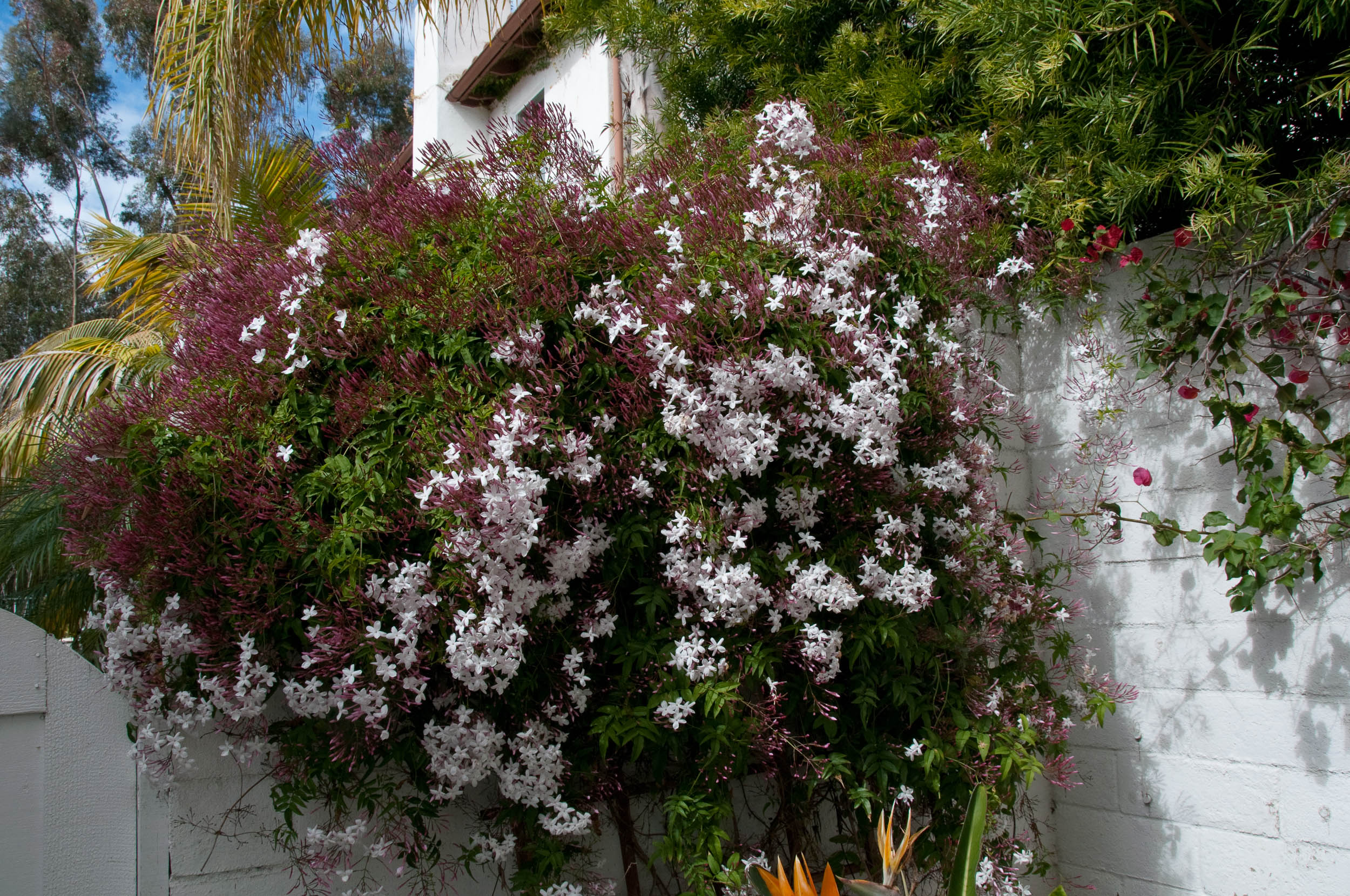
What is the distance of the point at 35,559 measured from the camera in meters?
3.60

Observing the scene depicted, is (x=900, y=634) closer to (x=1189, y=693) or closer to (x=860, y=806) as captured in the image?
(x=860, y=806)

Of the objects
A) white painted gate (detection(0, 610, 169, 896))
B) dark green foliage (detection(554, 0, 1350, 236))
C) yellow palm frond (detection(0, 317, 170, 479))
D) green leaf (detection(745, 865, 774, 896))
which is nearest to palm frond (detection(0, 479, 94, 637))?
white painted gate (detection(0, 610, 169, 896))

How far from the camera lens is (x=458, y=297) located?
2207 millimetres

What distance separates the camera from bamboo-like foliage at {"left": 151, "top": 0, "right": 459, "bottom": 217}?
390 centimetres

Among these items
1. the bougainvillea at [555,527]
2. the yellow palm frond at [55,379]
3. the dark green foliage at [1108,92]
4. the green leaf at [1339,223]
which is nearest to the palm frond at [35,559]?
the bougainvillea at [555,527]

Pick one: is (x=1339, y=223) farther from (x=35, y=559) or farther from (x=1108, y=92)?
(x=35, y=559)

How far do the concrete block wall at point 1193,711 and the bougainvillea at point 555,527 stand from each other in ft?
2.20

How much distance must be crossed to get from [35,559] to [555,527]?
2.74 metres

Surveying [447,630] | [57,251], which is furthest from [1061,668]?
[57,251]

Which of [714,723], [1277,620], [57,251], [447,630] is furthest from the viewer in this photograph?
[57,251]

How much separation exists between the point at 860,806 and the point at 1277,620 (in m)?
1.43

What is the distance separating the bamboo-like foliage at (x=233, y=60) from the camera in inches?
154

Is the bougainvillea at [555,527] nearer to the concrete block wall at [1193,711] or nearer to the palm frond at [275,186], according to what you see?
the concrete block wall at [1193,711]

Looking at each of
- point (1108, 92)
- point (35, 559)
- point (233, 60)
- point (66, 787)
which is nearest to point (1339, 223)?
point (1108, 92)
